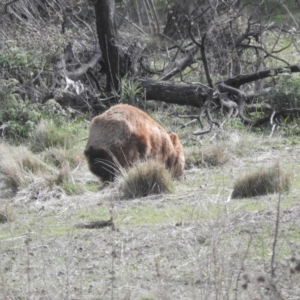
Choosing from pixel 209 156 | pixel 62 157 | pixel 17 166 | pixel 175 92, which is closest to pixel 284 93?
pixel 175 92

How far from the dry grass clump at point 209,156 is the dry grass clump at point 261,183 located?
200 centimetres

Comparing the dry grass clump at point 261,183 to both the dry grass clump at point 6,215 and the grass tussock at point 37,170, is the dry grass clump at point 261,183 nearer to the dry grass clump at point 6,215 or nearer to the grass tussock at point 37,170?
the grass tussock at point 37,170

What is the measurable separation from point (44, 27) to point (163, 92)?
2691 millimetres

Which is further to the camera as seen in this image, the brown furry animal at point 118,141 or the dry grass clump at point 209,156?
the dry grass clump at point 209,156

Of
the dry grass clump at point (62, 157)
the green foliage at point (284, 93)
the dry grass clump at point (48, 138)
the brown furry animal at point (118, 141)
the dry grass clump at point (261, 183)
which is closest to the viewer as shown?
the dry grass clump at point (261, 183)

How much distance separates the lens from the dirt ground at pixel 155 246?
211 inches

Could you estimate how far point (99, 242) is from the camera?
6887 millimetres

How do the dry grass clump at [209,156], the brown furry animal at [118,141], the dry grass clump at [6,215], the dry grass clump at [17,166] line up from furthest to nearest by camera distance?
the dry grass clump at [209,156] → the dry grass clump at [17,166] → the brown furry animal at [118,141] → the dry grass clump at [6,215]

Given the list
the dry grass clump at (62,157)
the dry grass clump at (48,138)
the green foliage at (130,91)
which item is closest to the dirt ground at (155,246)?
the dry grass clump at (62,157)

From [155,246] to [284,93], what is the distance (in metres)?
7.32

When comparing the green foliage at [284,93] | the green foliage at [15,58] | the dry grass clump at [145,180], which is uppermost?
the green foliage at [15,58]

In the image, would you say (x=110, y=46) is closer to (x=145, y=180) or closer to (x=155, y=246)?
(x=145, y=180)

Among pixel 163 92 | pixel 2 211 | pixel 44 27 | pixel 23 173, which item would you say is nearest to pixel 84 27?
pixel 44 27

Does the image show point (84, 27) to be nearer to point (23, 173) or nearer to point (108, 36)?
point (108, 36)
